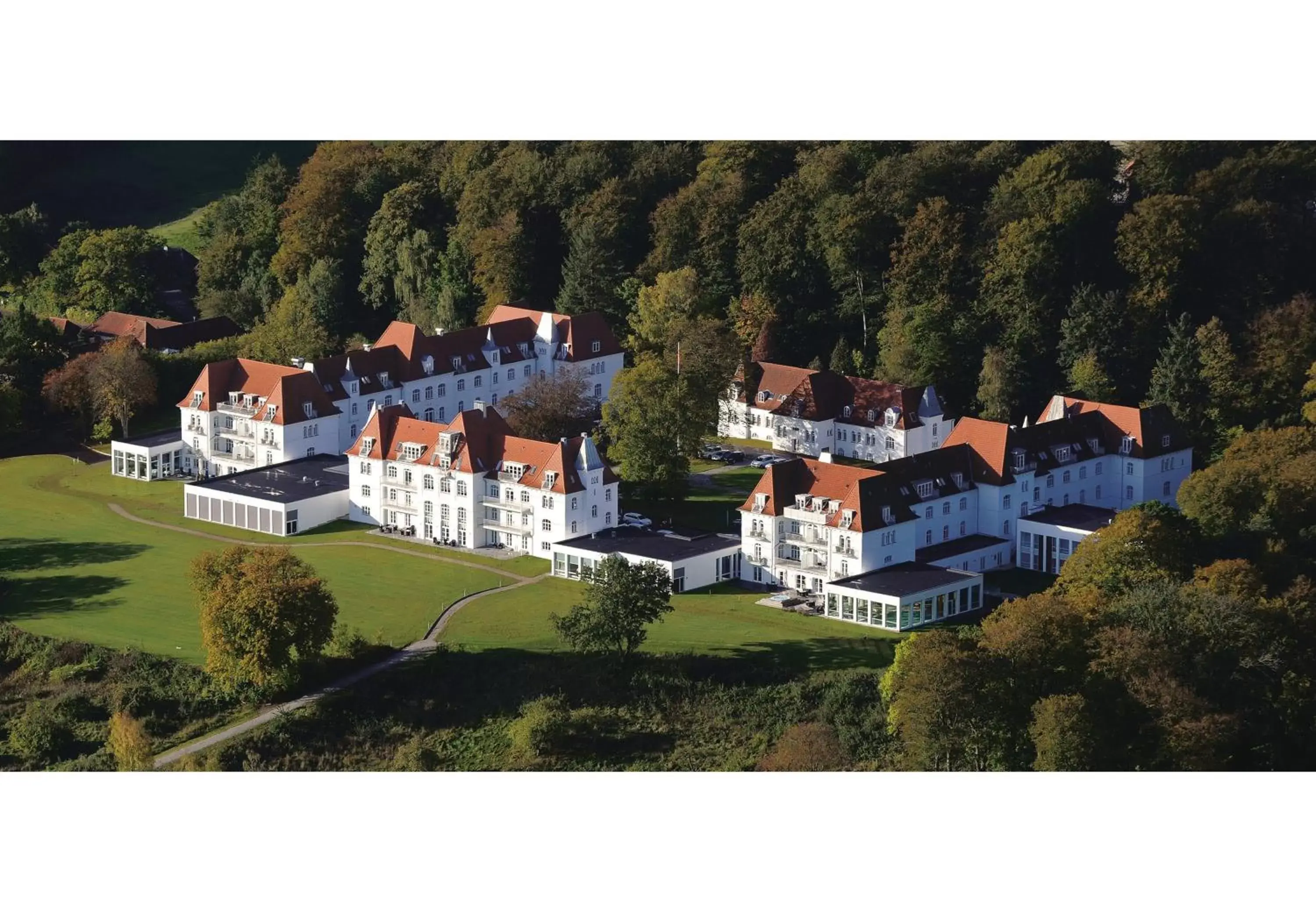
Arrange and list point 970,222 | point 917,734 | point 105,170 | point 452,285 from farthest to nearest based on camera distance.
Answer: point 105,170, point 452,285, point 970,222, point 917,734

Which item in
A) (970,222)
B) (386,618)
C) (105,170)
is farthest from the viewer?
(105,170)

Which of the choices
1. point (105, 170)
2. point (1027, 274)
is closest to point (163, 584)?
point (1027, 274)

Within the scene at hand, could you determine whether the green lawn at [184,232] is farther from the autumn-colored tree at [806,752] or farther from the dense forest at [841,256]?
the autumn-colored tree at [806,752]

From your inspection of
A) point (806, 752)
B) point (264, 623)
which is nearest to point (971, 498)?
point (806, 752)

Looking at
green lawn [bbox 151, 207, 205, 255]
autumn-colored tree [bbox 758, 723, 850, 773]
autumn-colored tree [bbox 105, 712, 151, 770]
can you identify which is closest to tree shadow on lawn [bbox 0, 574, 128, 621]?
autumn-colored tree [bbox 105, 712, 151, 770]

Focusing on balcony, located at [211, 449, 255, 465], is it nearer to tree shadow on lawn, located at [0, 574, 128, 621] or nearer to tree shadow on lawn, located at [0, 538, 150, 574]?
tree shadow on lawn, located at [0, 538, 150, 574]
